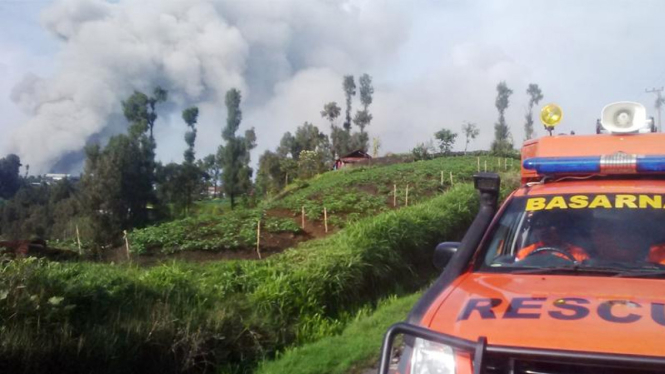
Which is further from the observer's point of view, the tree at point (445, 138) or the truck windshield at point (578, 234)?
the tree at point (445, 138)

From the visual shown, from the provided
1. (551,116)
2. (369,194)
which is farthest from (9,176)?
(551,116)

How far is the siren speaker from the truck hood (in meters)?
2.24

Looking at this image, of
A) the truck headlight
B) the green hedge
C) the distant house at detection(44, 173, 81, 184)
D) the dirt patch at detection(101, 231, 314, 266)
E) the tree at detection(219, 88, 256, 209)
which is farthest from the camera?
the tree at detection(219, 88, 256, 209)

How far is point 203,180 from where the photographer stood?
127ft

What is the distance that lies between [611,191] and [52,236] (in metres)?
17.7

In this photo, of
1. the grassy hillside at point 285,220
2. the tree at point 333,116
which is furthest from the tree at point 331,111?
the grassy hillside at point 285,220

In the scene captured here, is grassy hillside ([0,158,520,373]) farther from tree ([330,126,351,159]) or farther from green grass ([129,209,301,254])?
tree ([330,126,351,159])

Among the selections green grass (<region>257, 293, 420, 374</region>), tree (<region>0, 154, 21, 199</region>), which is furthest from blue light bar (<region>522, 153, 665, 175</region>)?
tree (<region>0, 154, 21, 199</region>)

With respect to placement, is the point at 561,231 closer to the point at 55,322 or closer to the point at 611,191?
the point at 611,191

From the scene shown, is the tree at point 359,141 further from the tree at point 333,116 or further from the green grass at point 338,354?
the green grass at point 338,354

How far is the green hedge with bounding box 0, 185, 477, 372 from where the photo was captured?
5.35 metres

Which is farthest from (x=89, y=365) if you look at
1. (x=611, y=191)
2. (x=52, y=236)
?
(x=52, y=236)

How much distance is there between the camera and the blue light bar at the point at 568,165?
4.55 m

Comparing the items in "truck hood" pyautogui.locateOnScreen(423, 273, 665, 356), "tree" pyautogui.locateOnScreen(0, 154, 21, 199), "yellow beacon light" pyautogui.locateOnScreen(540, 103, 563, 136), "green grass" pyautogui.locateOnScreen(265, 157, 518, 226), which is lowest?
"green grass" pyautogui.locateOnScreen(265, 157, 518, 226)
